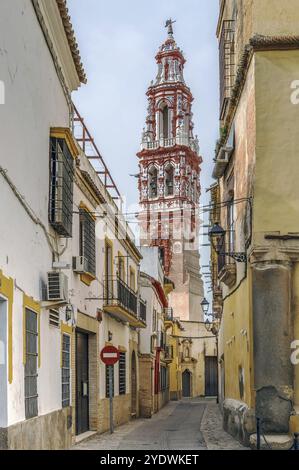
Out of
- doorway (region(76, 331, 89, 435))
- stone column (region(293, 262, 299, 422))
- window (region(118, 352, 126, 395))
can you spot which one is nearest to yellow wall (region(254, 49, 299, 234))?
stone column (region(293, 262, 299, 422))

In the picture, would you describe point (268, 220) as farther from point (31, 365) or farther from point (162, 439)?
point (162, 439)

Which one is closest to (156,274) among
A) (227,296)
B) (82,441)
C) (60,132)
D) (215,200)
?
(215,200)

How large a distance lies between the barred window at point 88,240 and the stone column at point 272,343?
4229mm

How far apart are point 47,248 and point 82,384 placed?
229 inches

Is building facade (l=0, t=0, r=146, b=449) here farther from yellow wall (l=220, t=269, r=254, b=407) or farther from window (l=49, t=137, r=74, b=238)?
yellow wall (l=220, t=269, r=254, b=407)

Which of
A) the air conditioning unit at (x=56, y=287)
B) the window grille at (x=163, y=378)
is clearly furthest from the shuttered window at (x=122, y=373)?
the window grille at (x=163, y=378)

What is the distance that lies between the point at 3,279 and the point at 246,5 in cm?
852

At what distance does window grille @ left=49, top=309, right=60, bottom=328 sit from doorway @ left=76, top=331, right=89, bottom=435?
139 inches

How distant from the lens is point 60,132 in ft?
42.1

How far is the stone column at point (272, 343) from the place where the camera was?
1345 centimetres

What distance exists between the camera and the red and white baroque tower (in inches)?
2628

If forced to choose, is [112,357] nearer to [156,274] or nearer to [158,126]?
[156,274]

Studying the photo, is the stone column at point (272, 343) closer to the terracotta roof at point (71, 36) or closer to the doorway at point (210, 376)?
the terracotta roof at point (71, 36)

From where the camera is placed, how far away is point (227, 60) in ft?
62.8
